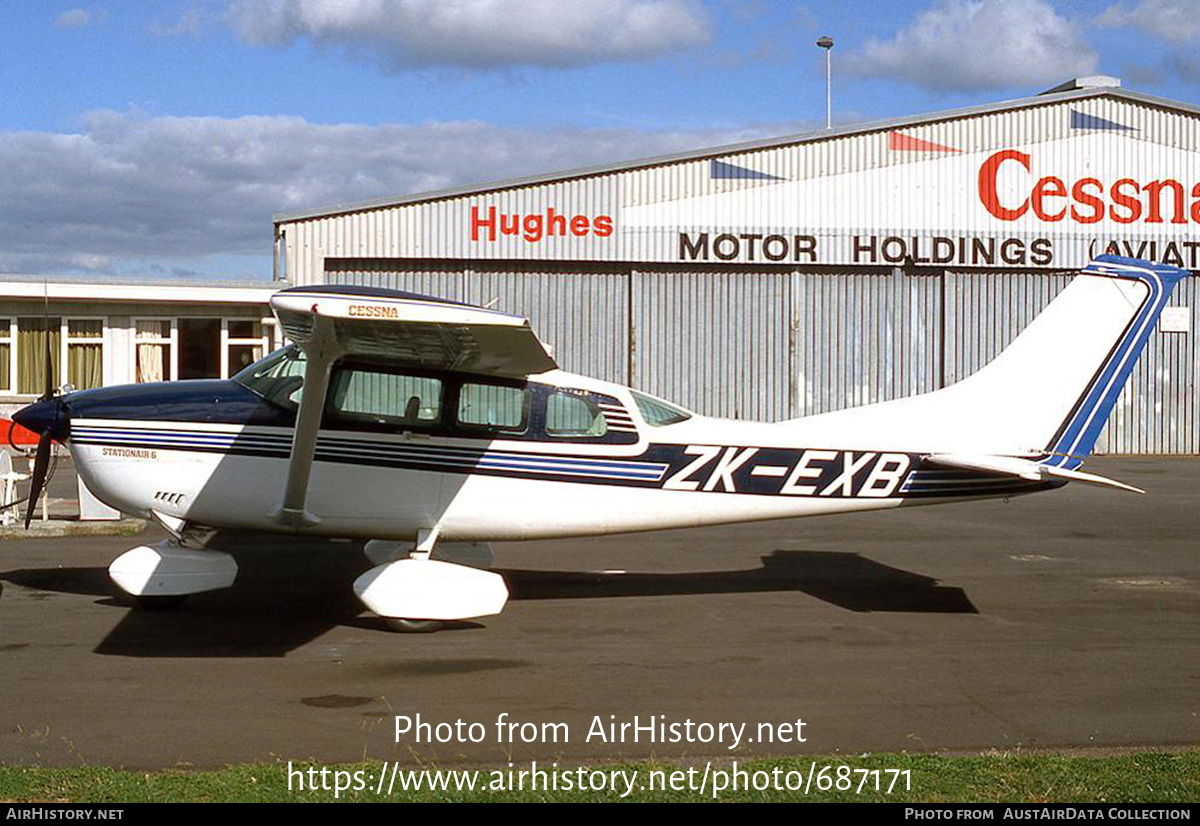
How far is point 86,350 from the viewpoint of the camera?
85.0ft

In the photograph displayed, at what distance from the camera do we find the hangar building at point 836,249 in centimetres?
2628

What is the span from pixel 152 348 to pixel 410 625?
1934 centimetres

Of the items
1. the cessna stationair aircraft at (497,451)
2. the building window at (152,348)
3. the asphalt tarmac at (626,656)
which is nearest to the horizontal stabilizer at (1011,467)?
the cessna stationair aircraft at (497,451)

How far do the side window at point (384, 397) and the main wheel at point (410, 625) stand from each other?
4.88ft

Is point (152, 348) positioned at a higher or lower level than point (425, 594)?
higher

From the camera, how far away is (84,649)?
27.3 ft

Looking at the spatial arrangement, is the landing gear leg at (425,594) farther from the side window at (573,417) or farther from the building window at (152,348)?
the building window at (152,348)

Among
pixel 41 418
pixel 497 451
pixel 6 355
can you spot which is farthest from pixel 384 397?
pixel 6 355

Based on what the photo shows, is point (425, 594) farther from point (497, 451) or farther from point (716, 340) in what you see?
point (716, 340)

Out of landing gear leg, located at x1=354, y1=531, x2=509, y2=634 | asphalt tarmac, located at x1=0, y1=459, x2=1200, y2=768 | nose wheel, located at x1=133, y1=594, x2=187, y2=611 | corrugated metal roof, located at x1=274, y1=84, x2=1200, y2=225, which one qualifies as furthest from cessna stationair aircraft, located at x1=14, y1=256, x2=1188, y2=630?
corrugated metal roof, located at x1=274, y1=84, x2=1200, y2=225

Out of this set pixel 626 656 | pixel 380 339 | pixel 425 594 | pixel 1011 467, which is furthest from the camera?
pixel 1011 467

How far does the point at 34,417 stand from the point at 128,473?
0.83 m

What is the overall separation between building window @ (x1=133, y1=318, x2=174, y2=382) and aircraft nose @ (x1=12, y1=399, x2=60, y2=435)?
1748 cm

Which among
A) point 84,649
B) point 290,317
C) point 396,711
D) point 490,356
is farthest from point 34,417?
point 396,711
